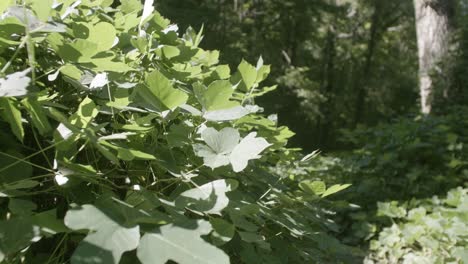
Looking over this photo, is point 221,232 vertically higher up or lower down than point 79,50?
lower down

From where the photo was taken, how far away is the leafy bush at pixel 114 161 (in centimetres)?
52

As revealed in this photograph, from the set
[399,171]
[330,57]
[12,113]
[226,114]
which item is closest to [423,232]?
[399,171]

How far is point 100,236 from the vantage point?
0.49 metres

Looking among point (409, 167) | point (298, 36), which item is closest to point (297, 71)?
point (298, 36)

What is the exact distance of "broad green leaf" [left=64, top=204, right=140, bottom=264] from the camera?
469 mm

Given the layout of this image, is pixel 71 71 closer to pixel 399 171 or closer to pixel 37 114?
pixel 37 114

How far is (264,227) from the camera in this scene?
88 cm

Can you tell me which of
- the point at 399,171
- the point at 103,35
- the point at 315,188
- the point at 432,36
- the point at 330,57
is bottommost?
the point at 330,57

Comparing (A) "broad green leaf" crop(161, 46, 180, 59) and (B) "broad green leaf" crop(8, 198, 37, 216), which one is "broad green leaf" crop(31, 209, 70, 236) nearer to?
(B) "broad green leaf" crop(8, 198, 37, 216)

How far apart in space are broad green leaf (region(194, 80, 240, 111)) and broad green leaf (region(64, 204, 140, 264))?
24cm

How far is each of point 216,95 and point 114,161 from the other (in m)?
0.19

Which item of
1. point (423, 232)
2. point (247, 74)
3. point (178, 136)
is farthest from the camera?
point (423, 232)

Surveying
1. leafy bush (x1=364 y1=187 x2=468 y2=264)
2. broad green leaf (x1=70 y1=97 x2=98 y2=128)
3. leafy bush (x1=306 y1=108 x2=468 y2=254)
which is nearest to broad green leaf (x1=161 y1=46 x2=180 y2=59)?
broad green leaf (x1=70 y1=97 x2=98 y2=128)

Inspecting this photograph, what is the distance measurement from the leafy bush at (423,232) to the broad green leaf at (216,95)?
283cm
